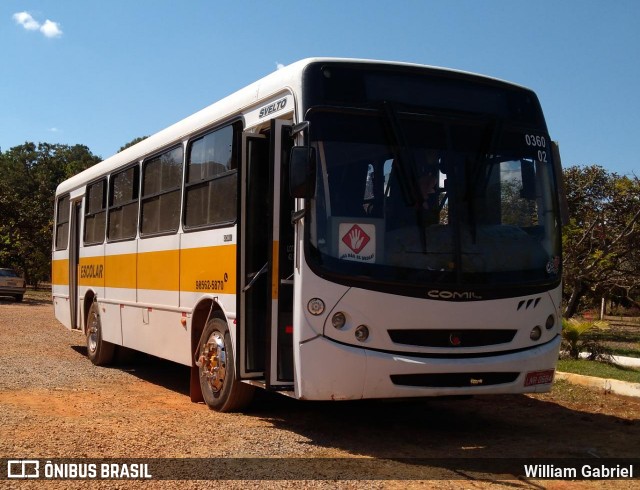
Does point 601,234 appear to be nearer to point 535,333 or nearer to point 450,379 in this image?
point 535,333

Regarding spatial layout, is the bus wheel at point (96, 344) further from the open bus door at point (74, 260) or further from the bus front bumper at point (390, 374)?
the bus front bumper at point (390, 374)

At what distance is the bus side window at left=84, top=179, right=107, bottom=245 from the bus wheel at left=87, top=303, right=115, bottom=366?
1199mm

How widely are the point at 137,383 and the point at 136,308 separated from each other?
106 cm

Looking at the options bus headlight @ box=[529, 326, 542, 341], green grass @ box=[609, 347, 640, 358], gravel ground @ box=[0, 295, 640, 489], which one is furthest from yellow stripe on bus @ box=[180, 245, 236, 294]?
green grass @ box=[609, 347, 640, 358]

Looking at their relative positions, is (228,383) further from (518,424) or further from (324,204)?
(518,424)

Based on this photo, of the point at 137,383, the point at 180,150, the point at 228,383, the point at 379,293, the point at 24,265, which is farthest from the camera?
the point at 24,265

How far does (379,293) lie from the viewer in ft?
23.2

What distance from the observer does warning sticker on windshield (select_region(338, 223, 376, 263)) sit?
7086 millimetres

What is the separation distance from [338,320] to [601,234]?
52.4 feet

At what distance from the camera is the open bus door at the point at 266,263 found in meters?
7.43

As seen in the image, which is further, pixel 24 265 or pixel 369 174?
pixel 24 265

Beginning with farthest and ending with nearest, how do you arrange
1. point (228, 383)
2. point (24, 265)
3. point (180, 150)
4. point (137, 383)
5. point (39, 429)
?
point (24, 265) → point (137, 383) → point (180, 150) → point (228, 383) → point (39, 429)

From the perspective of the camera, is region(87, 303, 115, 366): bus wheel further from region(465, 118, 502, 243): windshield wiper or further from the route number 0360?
the route number 0360

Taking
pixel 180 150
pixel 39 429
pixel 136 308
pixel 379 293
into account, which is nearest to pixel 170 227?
pixel 180 150
